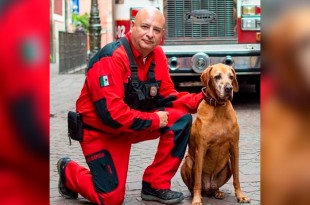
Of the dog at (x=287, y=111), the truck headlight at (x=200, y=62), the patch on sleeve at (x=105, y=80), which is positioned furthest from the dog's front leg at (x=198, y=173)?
the truck headlight at (x=200, y=62)

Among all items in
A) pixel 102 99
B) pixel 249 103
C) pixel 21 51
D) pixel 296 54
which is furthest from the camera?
pixel 249 103

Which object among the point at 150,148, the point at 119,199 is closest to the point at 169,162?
the point at 119,199

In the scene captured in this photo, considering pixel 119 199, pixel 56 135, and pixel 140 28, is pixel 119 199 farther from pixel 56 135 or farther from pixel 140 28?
pixel 56 135

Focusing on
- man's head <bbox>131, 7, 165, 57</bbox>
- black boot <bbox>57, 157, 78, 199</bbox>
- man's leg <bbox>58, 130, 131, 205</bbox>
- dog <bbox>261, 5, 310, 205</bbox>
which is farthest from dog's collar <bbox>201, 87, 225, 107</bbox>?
dog <bbox>261, 5, 310, 205</bbox>

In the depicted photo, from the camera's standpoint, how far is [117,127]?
12.0 ft

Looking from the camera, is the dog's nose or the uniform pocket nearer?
the dog's nose

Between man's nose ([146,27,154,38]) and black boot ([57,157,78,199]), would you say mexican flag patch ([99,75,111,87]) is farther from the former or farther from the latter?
black boot ([57,157,78,199])

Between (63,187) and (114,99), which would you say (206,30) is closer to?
(63,187)

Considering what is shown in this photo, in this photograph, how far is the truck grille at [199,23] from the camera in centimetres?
894

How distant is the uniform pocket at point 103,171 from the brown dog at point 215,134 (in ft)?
1.93

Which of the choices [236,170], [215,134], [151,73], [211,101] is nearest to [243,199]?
[236,170]

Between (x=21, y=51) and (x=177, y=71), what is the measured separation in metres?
7.36

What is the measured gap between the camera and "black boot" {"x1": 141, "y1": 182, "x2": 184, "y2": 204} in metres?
3.99

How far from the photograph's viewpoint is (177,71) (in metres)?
8.85
